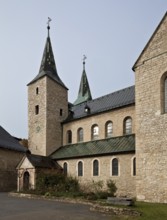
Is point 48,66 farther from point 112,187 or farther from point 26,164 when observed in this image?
point 112,187

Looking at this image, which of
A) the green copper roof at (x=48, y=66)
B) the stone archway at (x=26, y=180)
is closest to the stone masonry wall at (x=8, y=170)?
the stone archway at (x=26, y=180)

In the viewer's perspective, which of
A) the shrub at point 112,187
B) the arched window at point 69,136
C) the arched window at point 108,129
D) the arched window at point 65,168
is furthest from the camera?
the arched window at point 69,136

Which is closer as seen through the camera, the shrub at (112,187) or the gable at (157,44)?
the gable at (157,44)

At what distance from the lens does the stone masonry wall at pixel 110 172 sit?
79.5ft

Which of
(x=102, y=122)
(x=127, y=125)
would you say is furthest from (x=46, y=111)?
(x=127, y=125)

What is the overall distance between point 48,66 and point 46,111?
7698mm

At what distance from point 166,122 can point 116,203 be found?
20.4 ft

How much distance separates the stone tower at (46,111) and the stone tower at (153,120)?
1668cm

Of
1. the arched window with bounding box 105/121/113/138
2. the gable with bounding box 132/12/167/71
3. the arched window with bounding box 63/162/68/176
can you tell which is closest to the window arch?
the arched window with bounding box 105/121/113/138

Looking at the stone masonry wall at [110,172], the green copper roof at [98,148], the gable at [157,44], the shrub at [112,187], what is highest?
the gable at [157,44]

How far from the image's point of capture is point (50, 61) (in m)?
41.0

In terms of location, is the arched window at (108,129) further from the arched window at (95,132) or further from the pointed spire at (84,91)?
the pointed spire at (84,91)

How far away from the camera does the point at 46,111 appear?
116ft

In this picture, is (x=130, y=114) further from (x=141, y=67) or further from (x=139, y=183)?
(x=139, y=183)
